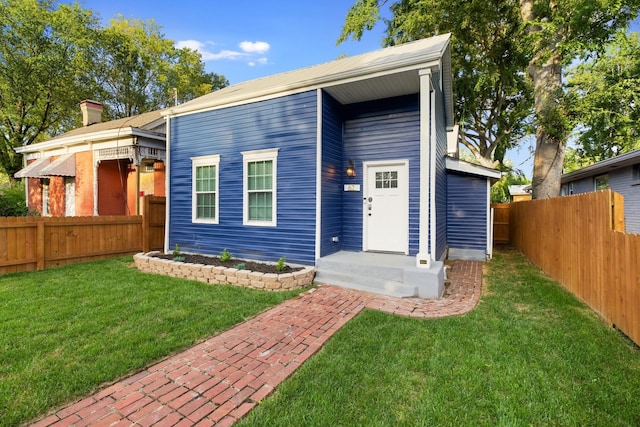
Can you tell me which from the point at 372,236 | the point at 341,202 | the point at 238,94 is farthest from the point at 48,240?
the point at 372,236

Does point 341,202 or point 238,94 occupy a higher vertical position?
point 238,94

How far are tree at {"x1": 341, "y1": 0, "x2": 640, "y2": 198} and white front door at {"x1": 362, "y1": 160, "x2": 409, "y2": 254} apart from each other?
6.94 m

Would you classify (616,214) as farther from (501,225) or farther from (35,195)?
(35,195)

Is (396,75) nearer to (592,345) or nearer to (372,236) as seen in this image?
(372,236)

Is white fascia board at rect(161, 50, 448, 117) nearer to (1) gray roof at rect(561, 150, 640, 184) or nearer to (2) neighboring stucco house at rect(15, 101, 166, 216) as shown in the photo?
(2) neighboring stucco house at rect(15, 101, 166, 216)

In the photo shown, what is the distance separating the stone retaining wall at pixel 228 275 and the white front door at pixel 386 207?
1695 mm

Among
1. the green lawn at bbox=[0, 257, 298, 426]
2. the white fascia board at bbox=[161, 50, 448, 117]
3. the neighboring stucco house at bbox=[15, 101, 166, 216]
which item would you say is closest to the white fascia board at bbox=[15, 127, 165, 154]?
the neighboring stucco house at bbox=[15, 101, 166, 216]

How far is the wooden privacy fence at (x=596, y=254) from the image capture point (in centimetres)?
323

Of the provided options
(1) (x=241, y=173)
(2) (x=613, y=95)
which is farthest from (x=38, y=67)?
(2) (x=613, y=95)

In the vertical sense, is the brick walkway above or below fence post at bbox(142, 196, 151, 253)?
below

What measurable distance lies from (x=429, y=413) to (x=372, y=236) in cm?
460

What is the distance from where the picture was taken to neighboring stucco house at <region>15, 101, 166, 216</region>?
965cm

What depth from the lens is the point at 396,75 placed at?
17.7 ft

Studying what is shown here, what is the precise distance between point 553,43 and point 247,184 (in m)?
10.9
